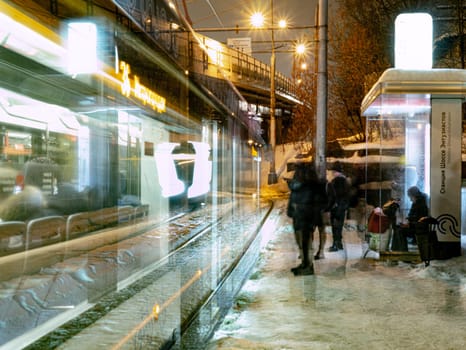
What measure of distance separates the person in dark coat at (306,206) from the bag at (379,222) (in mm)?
1122

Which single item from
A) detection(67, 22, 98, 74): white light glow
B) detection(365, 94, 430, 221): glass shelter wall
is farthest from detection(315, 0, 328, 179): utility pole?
detection(67, 22, 98, 74): white light glow

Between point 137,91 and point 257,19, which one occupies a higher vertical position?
point 257,19

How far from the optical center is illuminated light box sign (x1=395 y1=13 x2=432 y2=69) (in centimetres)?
856

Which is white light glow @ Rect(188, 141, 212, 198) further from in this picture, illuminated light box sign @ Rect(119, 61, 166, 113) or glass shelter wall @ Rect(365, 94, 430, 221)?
glass shelter wall @ Rect(365, 94, 430, 221)

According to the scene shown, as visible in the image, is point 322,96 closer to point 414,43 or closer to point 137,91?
point 414,43

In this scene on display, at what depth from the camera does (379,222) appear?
814 centimetres

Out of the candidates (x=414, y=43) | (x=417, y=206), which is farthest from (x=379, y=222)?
(x=414, y=43)

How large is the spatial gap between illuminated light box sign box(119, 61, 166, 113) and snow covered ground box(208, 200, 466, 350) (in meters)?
2.82

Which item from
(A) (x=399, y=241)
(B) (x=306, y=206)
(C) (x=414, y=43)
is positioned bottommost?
(A) (x=399, y=241)

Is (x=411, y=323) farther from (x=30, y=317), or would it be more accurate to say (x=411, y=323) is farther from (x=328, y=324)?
(x=30, y=317)

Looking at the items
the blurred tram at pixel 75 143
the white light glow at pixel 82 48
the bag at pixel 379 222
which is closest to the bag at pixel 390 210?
the bag at pixel 379 222

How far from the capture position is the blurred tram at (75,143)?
489cm

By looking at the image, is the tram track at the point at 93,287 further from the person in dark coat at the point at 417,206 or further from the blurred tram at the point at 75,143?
the person in dark coat at the point at 417,206

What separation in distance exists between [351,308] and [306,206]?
2.04 m
